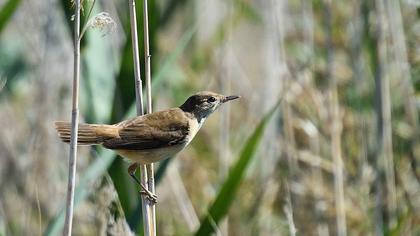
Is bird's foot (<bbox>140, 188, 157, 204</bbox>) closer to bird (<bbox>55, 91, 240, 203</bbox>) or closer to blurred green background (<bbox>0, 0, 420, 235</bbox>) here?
bird (<bbox>55, 91, 240, 203</bbox>)

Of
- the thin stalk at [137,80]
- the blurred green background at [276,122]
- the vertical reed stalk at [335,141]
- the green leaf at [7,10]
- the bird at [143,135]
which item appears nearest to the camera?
the thin stalk at [137,80]

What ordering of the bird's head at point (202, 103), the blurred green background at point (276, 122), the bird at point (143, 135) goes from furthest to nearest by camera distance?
the blurred green background at point (276, 122) < the bird's head at point (202, 103) < the bird at point (143, 135)

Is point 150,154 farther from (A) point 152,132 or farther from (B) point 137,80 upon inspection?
(B) point 137,80

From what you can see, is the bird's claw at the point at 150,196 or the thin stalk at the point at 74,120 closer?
the thin stalk at the point at 74,120

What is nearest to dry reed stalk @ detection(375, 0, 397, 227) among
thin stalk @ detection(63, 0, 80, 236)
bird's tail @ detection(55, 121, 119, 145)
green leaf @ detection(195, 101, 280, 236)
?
green leaf @ detection(195, 101, 280, 236)

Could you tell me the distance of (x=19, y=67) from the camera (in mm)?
4145

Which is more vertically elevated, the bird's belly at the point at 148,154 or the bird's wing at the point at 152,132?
the bird's wing at the point at 152,132

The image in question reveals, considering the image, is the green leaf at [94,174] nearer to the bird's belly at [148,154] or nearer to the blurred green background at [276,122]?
the bird's belly at [148,154]

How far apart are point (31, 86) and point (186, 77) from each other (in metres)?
0.87

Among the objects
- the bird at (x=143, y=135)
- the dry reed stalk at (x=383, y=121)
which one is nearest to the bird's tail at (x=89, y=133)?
the bird at (x=143, y=135)

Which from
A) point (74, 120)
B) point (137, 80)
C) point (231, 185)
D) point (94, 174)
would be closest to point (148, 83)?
point (137, 80)

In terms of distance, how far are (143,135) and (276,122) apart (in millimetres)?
1442

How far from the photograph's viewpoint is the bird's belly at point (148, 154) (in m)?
2.58

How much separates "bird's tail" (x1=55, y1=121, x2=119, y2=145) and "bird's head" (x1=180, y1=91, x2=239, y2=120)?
395 millimetres
